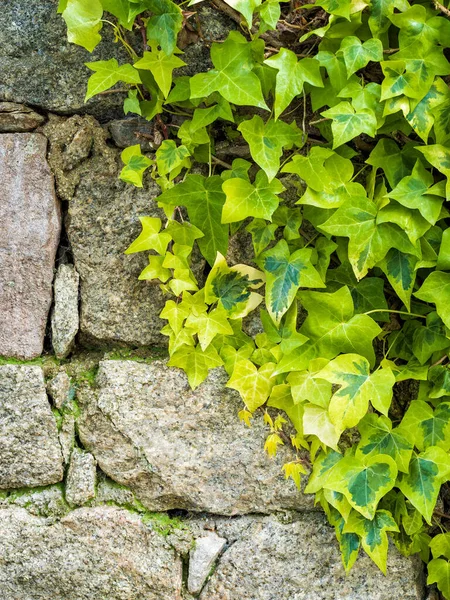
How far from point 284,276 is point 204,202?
23 cm

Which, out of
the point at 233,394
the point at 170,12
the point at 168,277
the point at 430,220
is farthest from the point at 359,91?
the point at 233,394

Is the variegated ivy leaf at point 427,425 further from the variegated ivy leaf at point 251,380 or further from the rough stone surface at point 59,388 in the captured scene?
the rough stone surface at point 59,388

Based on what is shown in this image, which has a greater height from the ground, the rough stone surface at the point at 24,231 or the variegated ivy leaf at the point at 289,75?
the variegated ivy leaf at the point at 289,75

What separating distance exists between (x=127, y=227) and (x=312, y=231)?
1.35 ft

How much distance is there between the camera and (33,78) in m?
1.37

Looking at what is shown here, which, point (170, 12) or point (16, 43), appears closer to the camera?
point (170, 12)

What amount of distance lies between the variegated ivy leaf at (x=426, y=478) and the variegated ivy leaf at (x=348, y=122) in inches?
25.0

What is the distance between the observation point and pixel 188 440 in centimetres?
140

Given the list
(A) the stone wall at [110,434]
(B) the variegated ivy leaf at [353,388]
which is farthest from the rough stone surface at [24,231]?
(B) the variegated ivy leaf at [353,388]

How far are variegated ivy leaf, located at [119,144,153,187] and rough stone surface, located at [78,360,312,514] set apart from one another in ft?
1.35

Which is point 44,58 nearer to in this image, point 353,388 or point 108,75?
point 108,75

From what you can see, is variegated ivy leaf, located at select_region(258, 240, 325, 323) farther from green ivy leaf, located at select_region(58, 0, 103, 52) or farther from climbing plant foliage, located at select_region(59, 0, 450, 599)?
green ivy leaf, located at select_region(58, 0, 103, 52)

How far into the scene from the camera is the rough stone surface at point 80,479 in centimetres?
142

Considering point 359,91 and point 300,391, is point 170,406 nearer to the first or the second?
point 300,391
